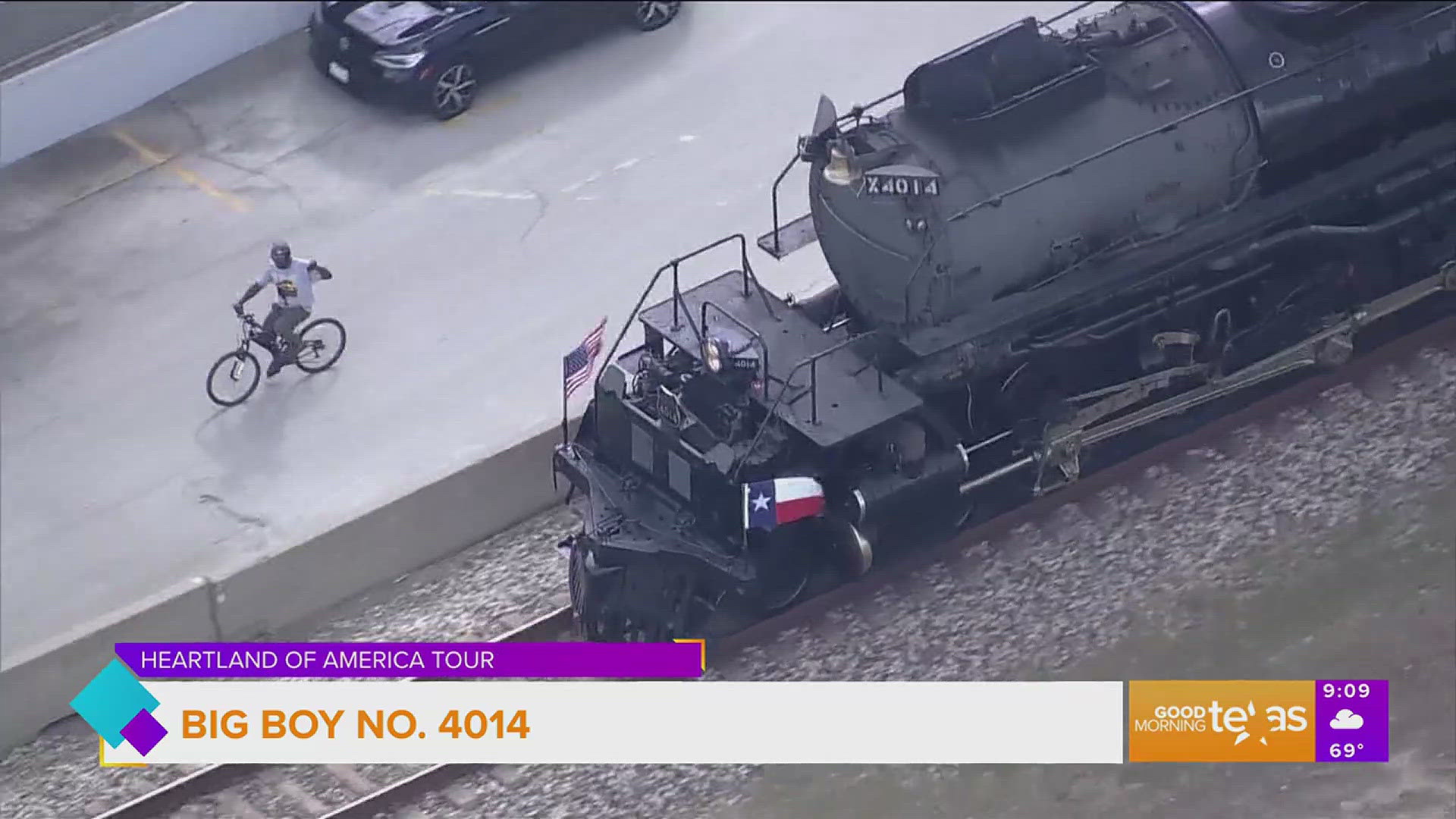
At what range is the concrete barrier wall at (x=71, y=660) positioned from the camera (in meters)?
13.0

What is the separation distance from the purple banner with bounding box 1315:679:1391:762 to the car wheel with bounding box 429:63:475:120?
33.8 ft

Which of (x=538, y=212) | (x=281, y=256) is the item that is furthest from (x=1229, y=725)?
(x=538, y=212)

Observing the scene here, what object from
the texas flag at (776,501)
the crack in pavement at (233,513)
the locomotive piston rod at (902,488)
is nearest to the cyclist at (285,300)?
the crack in pavement at (233,513)

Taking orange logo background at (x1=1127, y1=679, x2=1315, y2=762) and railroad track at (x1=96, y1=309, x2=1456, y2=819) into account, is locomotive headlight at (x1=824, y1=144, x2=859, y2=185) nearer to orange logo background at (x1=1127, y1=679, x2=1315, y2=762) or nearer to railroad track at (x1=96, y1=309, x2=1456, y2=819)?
railroad track at (x1=96, y1=309, x2=1456, y2=819)

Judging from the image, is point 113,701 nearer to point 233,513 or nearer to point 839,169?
point 233,513

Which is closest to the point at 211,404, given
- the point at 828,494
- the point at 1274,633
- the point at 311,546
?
the point at 311,546

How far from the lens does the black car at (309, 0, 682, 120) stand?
18.8m

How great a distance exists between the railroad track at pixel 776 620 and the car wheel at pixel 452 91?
22.9 ft

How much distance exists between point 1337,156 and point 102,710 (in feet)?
30.3

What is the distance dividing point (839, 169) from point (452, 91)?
6.92m

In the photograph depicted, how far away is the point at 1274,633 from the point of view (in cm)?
1319

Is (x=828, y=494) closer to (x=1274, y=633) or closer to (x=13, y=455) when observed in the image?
A: (x=1274, y=633)

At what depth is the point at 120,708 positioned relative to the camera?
12.8m

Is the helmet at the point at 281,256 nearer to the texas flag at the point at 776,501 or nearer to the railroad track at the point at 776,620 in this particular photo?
the railroad track at the point at 776,620
